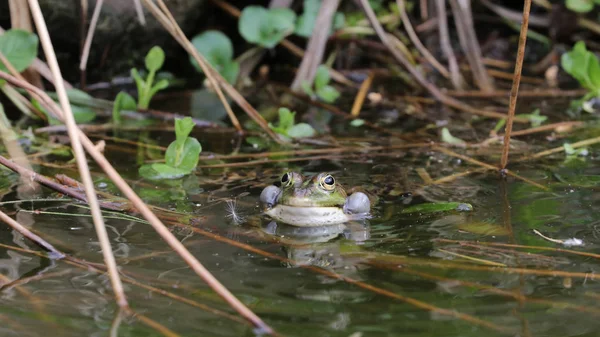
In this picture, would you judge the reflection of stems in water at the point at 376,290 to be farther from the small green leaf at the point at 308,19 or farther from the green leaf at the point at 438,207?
the small green leaf at the point at 308,19

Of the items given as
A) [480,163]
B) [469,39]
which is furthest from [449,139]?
[469,39]

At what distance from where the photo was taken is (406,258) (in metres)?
2.18

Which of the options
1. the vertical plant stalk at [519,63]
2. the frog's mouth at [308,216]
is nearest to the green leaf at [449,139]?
the vertical plant stalk at [519,63]

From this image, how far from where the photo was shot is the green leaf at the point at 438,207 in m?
2.61

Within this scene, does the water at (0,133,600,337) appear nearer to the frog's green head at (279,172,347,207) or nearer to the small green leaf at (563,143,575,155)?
the frog's green head at (279,172,347,207)

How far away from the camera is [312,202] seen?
2670mm

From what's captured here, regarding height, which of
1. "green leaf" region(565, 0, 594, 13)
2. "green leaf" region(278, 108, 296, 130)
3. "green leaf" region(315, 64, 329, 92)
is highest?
"green leaf" region(565, 0, 594, 13)

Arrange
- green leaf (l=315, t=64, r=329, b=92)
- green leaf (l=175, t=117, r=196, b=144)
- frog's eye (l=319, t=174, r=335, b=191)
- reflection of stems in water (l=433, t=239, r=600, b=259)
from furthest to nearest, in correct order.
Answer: green leaf (l=315, t=64, r=329, b=92) → green leaf (l=175, t=117, r=196, b=144) → frog's eye (l=319, t=174, r=335, b=191) → reflection of stems in water (l=433, t=239, r=600, b=259)

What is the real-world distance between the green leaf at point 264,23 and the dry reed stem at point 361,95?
0.66 m

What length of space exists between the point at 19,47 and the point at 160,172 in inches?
45.5

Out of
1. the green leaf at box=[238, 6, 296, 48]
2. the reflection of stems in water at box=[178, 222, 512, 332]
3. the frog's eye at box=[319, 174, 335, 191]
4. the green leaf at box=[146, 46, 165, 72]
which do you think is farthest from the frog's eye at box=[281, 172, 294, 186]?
the green leaf at box=[238, 6, 296, 48]

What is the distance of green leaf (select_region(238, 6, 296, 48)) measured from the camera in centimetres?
507

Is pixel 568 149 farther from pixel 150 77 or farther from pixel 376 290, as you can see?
pixel 150 77

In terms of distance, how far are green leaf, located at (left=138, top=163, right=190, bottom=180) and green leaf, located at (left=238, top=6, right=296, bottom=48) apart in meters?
2.14
